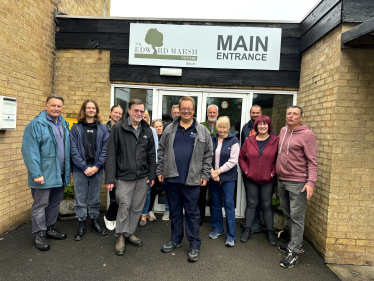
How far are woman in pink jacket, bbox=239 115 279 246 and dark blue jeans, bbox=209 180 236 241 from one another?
10.9 inches

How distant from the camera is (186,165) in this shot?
3178mm

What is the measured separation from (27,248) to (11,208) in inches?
35.6

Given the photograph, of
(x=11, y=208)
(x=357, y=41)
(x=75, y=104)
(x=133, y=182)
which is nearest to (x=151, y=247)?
(x=133, y=182)

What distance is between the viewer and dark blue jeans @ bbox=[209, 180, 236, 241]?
369cm

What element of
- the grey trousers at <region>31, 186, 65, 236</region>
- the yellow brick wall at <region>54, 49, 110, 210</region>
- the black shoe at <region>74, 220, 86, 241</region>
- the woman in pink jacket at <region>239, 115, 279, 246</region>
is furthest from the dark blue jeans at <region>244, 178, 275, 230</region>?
the yellow brick wall at <region>54, 49, 110, 210</region>

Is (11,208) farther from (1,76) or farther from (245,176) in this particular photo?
(245,176)

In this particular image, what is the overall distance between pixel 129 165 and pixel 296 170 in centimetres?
221

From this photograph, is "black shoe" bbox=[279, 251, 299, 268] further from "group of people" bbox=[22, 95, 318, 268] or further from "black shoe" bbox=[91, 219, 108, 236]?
"black shoe" bbox=[91, 219, 108, 236]

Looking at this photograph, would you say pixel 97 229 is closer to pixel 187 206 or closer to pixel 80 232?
pixel 80 232

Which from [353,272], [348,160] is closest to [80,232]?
[353,272]

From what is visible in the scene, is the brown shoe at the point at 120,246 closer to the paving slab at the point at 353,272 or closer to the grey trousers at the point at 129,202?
the grey trousers at the point at 129,202

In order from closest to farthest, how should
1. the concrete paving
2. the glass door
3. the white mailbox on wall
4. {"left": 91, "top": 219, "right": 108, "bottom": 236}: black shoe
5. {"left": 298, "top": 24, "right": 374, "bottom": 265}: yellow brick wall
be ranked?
the concrete paving → {"left": 298, "top": 24, "right": 374, "bottom": 265}: yellow brick wall → the white mailbox on wall → {"left": 91, "top": 219, "right": 108, "bottom": 236}: black shoe → the glass door

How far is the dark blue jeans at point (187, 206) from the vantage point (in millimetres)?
3227

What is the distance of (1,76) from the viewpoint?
360 centimetres
